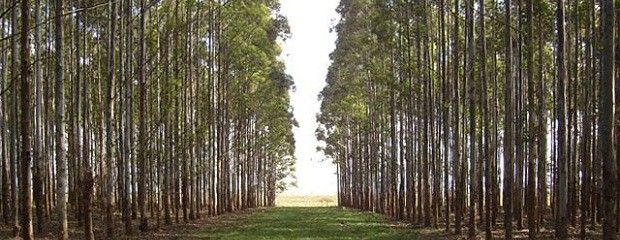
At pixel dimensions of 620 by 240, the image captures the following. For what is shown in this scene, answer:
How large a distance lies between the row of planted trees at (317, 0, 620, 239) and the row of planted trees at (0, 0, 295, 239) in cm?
607

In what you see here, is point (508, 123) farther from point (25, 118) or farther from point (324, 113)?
point (324, 113)

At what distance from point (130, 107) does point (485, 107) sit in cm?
997

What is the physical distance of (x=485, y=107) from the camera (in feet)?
57.6

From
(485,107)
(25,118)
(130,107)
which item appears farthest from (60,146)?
(485,107)

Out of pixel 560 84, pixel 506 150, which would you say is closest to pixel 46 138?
pixel 506 150

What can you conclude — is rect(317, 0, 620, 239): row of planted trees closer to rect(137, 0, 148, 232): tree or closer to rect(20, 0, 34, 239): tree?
rect(20, 0, 34, 239): tree

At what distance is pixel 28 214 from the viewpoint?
11047mm

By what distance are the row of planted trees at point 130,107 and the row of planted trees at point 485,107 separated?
607cm

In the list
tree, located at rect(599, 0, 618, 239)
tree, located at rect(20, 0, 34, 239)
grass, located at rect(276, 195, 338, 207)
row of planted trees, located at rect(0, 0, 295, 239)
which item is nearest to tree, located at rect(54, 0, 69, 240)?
row of planted trees, located at rect(0, 0, 295, 239)

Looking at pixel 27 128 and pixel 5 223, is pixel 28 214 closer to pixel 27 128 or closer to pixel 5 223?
pixel 27 128

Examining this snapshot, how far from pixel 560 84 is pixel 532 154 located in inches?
69.0

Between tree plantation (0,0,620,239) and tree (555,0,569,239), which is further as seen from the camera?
tree plantation (0,0,620,239)

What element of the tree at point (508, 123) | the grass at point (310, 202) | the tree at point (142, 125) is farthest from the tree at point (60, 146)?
the grass at point (310, 202)

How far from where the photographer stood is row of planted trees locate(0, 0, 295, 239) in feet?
53.3
